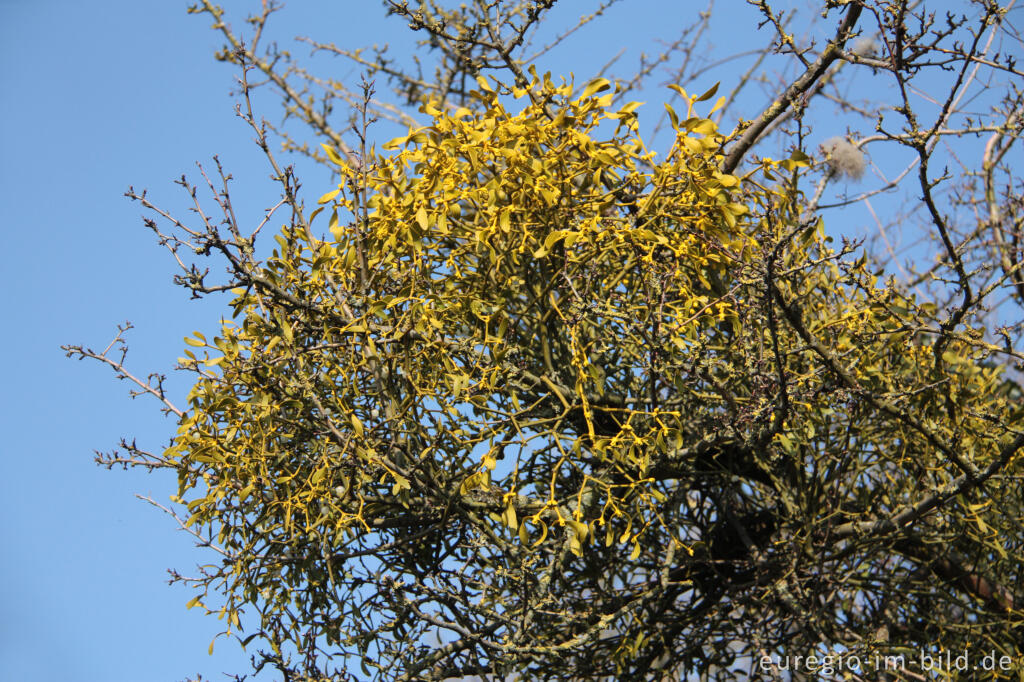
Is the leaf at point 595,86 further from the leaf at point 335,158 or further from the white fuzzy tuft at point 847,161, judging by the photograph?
the white fuzzy tuft at point 847,161

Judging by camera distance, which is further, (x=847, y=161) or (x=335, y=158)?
(x=847, y=161)

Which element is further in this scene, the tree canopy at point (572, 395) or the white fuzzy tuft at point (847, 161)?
the white fuzzy tuft at point (847, 161)

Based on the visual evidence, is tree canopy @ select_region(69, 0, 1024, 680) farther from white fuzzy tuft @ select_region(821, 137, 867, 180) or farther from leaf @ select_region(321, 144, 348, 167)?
white fuzzy tuft @ select_region(821, 137, 867, 180)

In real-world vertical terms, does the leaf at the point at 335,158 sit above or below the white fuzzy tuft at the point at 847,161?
below

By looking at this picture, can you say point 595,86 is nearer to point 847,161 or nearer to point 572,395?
point 572,395

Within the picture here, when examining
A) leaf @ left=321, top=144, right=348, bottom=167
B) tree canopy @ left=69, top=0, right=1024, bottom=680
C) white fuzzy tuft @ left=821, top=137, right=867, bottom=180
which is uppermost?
white fuzzy tuft @ left=821, top=137, right=867, bottom=180

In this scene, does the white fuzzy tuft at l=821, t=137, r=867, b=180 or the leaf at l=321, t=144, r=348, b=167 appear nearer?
the leaf at l=321, t=144, r=348, b=167

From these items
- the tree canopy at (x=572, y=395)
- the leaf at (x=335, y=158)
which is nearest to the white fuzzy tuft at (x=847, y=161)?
the tree canopy at (x=572, y=395)

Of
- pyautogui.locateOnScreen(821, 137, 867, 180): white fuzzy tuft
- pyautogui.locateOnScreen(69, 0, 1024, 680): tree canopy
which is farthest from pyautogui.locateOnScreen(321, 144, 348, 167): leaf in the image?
pyautogui.locateOnScreen(821, 137, 867, 180): white fuzzy tuft

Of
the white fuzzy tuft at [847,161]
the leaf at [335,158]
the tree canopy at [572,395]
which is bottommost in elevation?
the tree canopy at [572,395]

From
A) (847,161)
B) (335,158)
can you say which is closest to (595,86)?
(335,158)

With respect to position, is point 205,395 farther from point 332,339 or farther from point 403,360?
point 403,360

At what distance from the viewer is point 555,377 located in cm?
154

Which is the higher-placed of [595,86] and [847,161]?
[847,161]
